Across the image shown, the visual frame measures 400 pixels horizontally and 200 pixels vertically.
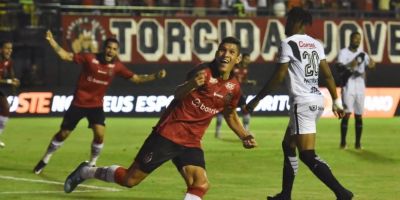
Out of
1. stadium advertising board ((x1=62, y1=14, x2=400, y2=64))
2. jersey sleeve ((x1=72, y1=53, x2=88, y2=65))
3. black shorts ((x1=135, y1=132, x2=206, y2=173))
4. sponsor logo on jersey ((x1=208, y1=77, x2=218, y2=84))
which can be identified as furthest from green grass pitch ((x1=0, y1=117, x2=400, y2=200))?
stadium advertising board ((x1=62, y1=14, x2=400, y2=64))

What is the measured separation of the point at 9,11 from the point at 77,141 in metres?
11.1

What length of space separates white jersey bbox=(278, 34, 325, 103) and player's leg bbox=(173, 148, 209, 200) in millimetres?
2007

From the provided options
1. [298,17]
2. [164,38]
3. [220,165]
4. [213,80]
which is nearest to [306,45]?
[298,17]

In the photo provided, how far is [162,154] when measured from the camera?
1088 cm

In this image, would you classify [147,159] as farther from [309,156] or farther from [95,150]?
[95,150]

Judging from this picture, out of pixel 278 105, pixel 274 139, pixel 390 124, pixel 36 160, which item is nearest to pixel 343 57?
pixel 274 139

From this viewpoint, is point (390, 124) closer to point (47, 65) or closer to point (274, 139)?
point (274, 139)

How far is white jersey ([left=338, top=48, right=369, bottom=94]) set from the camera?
2141 cm

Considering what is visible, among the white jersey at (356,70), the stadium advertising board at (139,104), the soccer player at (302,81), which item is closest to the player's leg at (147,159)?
the soccer player at (302,81)

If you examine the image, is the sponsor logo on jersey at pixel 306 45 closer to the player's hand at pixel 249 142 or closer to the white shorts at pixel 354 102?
the player's hand at pixel 249 142

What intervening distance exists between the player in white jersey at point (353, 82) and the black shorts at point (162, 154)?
1079 cm

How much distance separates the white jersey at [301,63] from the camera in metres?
12.4

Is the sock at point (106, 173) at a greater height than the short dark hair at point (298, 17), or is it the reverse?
the short dark hair at point (298, 17)

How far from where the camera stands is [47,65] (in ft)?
112
